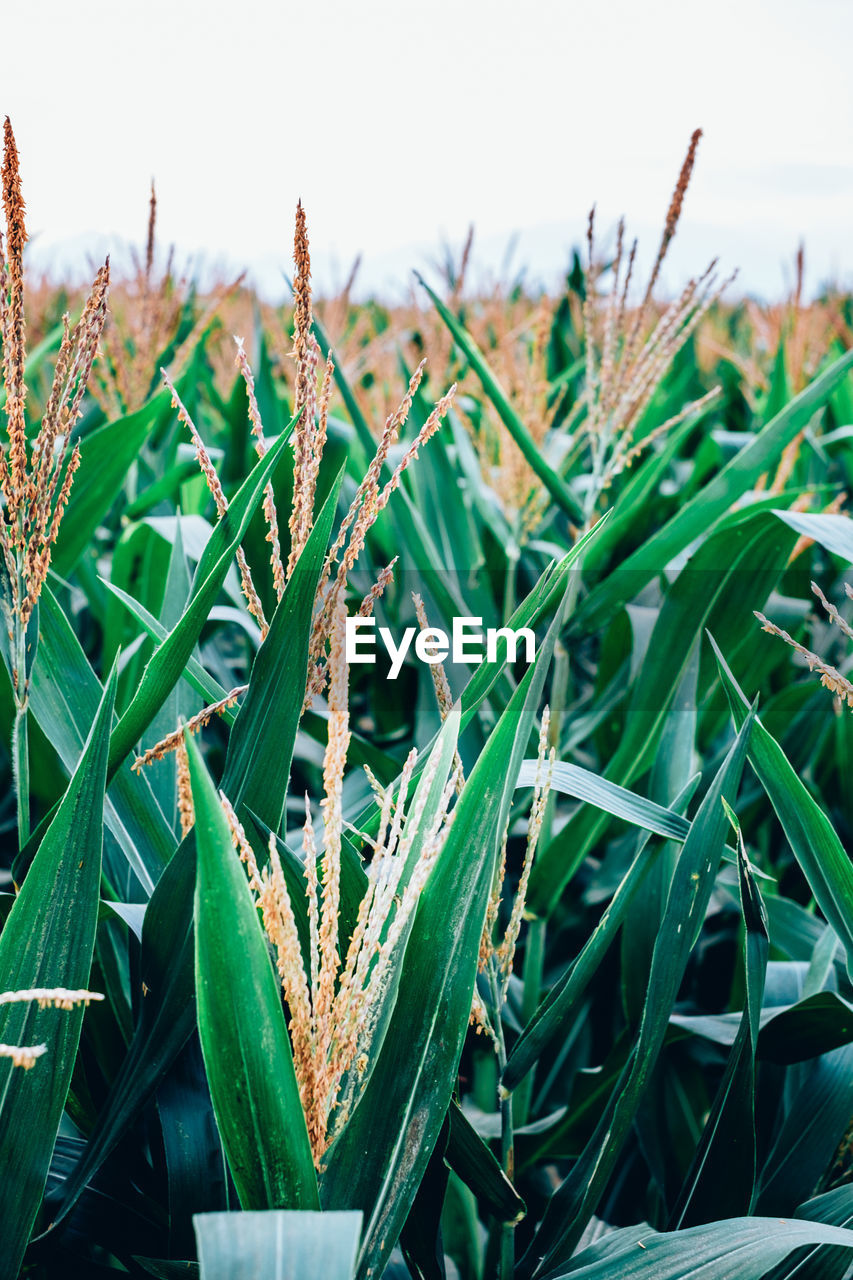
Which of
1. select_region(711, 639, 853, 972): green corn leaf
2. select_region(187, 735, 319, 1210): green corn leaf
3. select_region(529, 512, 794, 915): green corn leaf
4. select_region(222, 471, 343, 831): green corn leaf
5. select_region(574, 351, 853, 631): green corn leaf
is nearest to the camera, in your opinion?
select_region(187, 735, 319, 1210): green corn leaf

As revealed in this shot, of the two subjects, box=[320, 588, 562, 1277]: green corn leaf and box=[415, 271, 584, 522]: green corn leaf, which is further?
box=[415, 271, 584, 522]: green corn leaf

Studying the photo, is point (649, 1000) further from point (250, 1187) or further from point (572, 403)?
point (572, 403)

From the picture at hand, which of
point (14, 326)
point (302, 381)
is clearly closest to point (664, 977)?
point (302, 381)

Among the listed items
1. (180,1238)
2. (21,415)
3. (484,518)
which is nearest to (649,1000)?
(180,1238)

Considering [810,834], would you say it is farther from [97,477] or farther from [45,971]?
[97,477]

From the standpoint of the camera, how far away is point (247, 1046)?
41 cm

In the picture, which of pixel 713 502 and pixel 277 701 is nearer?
pixel 277 701

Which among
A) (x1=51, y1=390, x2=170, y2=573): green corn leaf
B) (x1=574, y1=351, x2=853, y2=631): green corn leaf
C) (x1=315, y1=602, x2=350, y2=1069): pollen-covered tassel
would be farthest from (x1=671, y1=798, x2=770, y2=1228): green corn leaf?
(x1=51, y1=390, x2=170, y2=573): green corn leaf

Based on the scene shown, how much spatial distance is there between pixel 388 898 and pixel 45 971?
0.66 feet

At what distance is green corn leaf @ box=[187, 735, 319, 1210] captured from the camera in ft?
1.32

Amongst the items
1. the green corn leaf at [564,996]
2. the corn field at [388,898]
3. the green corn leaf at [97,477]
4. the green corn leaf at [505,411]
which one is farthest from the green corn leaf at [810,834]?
the green corn leaf at [97,477]

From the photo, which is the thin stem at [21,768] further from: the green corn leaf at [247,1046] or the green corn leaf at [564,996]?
the green corn leaf at [564,996]

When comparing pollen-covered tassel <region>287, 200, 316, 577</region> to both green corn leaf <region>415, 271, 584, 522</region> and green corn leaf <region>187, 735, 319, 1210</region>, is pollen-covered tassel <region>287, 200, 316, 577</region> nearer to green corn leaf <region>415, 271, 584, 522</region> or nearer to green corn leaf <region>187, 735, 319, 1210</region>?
green corn leaf <region>187, 735, 319, 1210</region>

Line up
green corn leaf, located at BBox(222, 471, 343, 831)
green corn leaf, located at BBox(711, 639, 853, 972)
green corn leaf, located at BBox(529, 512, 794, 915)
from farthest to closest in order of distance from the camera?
green corn leaf, located at BBox(529, 512, 794, 915)
green corn leaf, located at BBox(711, 639, 853, 972)
green corn leaf, located at BBox(222, 471, 343, 831)
